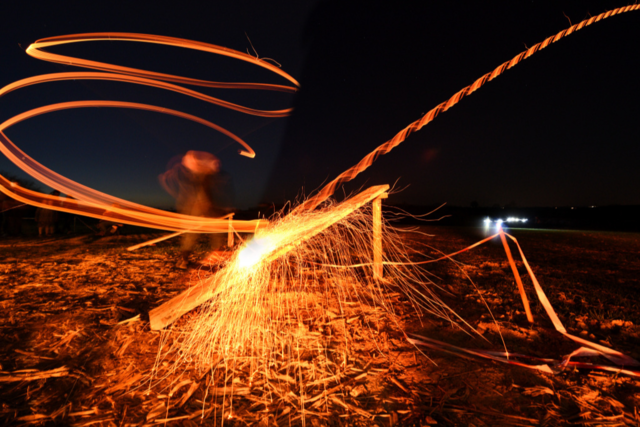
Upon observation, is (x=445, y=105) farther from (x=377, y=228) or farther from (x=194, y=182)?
(x=194, y=182)

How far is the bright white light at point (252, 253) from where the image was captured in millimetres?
2982

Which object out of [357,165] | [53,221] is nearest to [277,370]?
[357,165]

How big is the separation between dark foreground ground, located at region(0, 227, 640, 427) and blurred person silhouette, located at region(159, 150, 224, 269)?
177 cm

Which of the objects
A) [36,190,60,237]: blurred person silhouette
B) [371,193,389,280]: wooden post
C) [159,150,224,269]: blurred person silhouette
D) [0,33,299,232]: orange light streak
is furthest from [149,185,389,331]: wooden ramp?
[36,190,60,237]: blurred person silhouette

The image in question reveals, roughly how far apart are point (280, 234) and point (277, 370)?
1245mm

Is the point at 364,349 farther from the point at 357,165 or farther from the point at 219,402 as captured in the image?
the point at 357,165

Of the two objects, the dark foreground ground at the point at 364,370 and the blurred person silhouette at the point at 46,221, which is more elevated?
the blurred person silhouette at the point at 46,221

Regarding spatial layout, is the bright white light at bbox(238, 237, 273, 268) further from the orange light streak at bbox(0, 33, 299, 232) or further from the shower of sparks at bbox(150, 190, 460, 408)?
the orange light streak at bbox(0, 33, 299, 232)

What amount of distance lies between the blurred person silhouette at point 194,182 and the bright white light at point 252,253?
371 centimetres

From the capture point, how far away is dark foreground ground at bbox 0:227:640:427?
2.09 m

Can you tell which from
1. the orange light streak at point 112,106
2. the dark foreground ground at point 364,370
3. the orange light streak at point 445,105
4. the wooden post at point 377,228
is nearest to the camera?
the dark foreground ground at point 364,370

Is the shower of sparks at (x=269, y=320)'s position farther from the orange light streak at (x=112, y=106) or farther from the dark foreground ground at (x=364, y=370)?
the orange light streak at (x=112, y=106)

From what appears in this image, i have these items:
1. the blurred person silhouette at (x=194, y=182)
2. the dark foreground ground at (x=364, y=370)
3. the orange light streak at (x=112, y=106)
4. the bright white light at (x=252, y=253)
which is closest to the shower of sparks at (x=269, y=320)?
the bright white light at (x=252, y=253)

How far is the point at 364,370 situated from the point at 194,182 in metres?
5.18
